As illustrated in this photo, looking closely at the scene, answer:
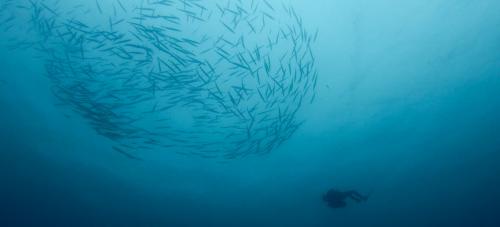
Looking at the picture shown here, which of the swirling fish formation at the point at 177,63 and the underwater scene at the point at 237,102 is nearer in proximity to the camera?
the swirling fish formation at the point at 177,63

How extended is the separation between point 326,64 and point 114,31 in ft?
17.9

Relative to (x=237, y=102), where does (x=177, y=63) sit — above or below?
below

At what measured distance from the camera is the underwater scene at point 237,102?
714 cm

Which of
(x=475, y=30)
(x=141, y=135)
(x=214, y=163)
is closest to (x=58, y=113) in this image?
(x=141, y=135)

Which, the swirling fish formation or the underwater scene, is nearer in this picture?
the swirling fish formation

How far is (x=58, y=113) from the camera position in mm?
10172

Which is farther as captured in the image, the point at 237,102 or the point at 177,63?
the point at 237,102

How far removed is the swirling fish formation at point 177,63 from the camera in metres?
6.76

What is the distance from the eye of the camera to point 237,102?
29.2 feet

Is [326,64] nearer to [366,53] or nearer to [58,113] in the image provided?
[366,53]

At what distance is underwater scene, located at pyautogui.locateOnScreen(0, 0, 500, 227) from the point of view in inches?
281

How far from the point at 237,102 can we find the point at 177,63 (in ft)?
7.43

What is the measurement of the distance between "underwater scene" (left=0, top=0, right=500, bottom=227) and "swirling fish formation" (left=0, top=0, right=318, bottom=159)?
0.12 feet

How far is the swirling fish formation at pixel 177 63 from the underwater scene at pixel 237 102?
4 centimetres
